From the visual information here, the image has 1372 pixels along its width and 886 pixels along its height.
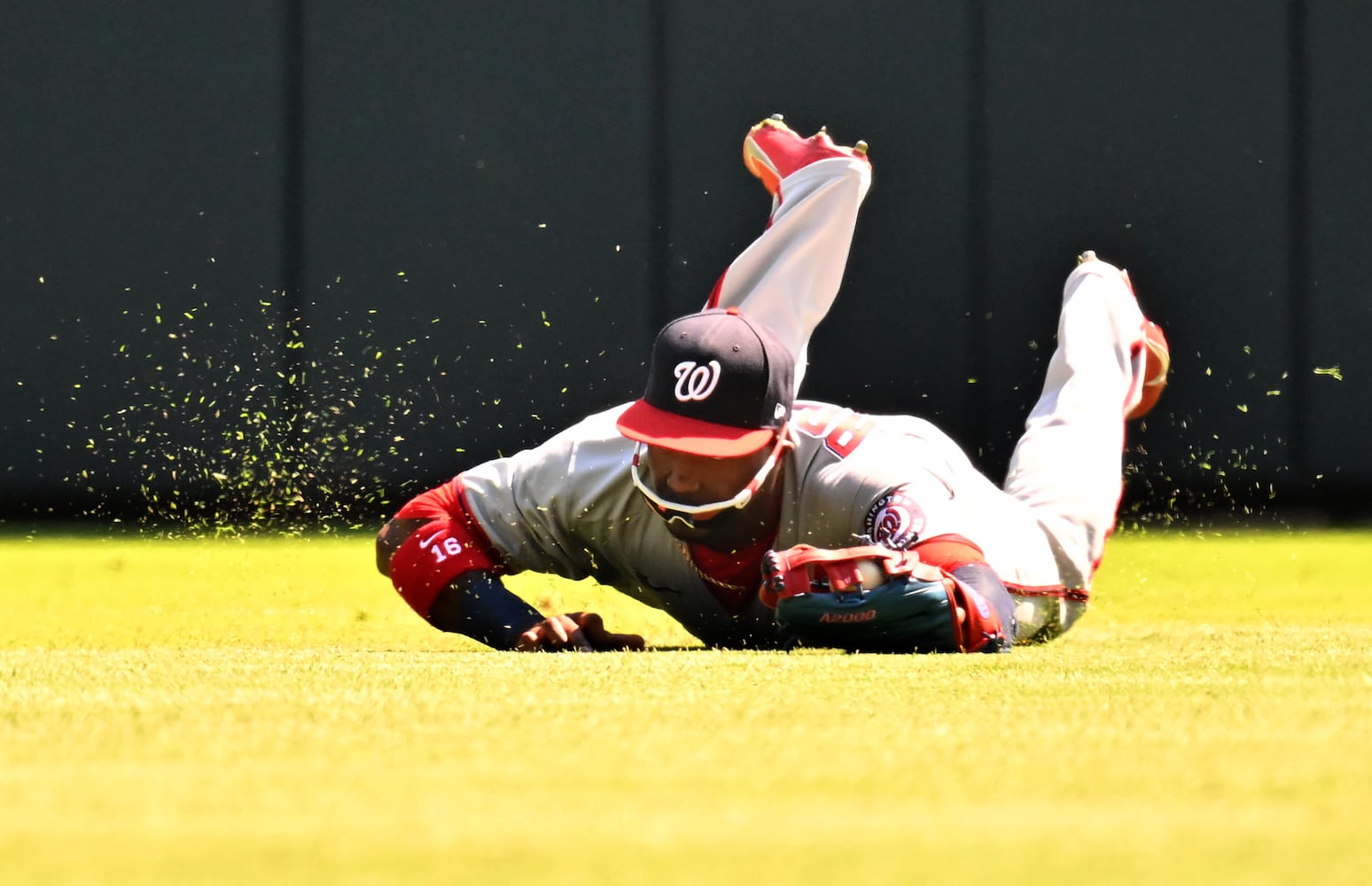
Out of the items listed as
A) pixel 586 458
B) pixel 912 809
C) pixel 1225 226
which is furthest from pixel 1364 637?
pixel 1225 226

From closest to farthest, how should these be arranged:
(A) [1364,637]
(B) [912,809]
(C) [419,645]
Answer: (B) [912,809] < (A) [1364,637] < (C) [419,645]

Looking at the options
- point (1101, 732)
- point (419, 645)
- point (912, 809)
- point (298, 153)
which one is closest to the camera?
point (912, 809)

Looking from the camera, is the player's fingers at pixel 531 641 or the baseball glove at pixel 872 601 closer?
the baseball glove at pixel 872 601

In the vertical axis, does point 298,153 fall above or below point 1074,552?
above

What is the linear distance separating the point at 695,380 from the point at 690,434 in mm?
85

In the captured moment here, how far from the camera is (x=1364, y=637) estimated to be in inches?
103

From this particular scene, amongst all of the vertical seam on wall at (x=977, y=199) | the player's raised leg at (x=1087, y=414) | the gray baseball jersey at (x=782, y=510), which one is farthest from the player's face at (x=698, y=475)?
the vertical seam on wall at (x=977, y=199)

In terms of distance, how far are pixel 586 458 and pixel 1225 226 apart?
4.07m

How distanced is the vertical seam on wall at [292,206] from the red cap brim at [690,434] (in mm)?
3494

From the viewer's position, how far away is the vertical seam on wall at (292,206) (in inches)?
230

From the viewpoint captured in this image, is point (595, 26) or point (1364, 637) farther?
point (595, 26)

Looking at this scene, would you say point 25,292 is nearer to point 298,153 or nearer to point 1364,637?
point 298,153

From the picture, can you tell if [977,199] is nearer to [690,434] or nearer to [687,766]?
[690,434]

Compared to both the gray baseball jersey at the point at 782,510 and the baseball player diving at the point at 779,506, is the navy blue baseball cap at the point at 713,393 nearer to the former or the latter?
the baseball player diving at the point at 779,506
